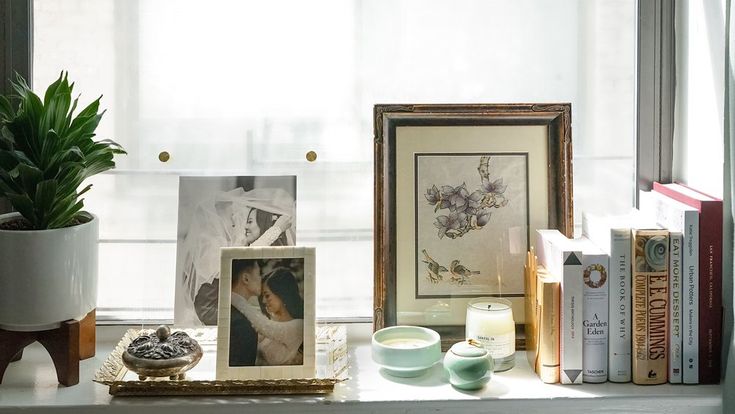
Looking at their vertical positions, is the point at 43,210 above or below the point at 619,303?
above

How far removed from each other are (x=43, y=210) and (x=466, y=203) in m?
0.81

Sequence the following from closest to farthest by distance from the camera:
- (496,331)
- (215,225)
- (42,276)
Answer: (42,276) → (496,331) → (215,225)

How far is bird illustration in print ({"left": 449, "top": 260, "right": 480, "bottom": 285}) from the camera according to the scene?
5.35 feet

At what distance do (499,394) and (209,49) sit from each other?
2.99 feet

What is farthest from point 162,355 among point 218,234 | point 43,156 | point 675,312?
point 675,312

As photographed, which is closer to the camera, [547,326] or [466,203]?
[547,326]

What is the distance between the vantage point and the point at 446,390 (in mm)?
1434

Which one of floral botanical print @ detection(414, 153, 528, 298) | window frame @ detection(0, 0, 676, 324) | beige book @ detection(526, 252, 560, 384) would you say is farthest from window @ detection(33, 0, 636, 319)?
beige book @ detection(526, 252, 560, 384)

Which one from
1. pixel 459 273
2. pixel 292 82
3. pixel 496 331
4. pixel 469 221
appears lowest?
pixel 496 331

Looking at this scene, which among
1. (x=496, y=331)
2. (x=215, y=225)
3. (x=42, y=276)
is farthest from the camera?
(x=215, y=225)

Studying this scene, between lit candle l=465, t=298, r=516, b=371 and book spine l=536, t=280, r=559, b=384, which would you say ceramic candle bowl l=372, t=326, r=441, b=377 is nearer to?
lit candle l=465, t=298, r=516, b=371

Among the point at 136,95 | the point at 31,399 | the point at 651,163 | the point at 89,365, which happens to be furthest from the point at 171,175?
the point at 651,163

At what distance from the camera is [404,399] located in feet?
4.56

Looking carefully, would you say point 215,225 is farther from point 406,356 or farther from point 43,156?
point 406,356
